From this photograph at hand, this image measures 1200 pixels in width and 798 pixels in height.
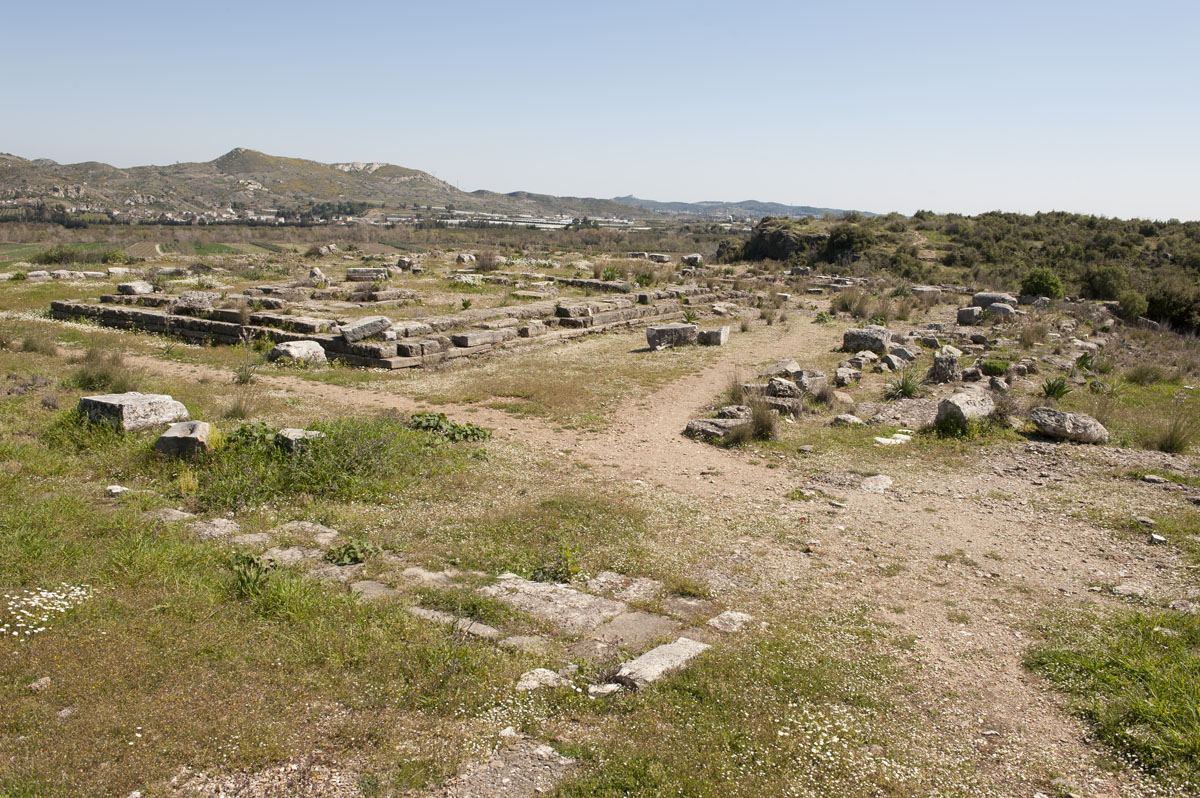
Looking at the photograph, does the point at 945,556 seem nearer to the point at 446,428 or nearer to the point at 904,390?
the point at 446,428

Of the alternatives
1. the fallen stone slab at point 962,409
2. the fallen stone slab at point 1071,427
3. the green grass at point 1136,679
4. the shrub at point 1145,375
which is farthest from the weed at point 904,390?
the green grass at point 1136,679

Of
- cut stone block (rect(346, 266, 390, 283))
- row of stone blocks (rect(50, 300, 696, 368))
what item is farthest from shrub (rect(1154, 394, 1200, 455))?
cut stone block (rect(346, 266, 390, 283))

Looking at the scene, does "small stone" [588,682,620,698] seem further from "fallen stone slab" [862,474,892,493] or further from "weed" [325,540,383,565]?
"fallen stone slab" [862,474,892,493]

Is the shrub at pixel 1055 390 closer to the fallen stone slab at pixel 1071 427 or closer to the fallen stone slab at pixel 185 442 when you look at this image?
the fallen stone slab at pixel 1071 427

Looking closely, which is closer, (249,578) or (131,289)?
Result: (249,578)

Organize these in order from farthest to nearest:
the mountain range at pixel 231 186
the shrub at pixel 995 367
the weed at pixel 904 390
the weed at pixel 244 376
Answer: the mountain range at pixel 231 186 < the shrub at pixel 995 367 < the weed at pixel 904 390 < the weed at pixel 244 376

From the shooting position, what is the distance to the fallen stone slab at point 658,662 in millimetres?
Result: 4555

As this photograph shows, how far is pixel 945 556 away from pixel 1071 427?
16.5 ft

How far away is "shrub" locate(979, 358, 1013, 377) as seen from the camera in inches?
578

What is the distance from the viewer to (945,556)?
273 inches

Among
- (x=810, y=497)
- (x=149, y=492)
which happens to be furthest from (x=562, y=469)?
(x=149, y=492)

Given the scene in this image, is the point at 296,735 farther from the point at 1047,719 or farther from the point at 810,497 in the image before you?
the point at 810,497

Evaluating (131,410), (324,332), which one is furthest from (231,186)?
(131,410)

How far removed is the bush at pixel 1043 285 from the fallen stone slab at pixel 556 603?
27.2 meters
